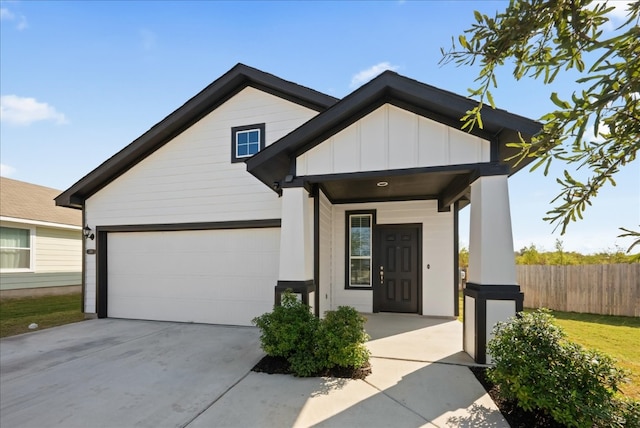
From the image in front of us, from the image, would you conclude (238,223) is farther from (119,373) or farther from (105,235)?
(105,235)

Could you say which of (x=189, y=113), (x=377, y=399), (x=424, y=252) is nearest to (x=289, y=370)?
(x=377, y=399)

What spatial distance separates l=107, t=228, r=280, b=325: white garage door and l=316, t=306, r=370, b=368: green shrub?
2867 millimetres

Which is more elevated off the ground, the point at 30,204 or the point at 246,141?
the point at 246,141

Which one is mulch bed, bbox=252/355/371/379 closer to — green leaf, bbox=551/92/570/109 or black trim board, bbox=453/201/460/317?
green leaf, bbox=551/92/570/109

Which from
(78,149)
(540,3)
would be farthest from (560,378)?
(78,149)

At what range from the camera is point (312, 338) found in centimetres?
422

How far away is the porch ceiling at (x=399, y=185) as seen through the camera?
15.2ft

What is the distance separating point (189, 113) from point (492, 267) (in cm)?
719

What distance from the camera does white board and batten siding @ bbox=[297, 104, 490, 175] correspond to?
171 inches

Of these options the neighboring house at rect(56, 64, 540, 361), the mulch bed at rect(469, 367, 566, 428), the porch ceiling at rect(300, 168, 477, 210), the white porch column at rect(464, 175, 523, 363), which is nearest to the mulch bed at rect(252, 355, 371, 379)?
the neighboring house at rect(56, 64, 540, 361)

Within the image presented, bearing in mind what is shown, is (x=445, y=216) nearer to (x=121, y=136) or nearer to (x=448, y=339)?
(x=448, y=339)

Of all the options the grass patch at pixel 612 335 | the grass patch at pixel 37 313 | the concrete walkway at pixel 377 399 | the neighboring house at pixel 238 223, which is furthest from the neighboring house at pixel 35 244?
the grass patch at pixel 612 335

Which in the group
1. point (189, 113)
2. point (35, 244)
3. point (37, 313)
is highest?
point (189, 113)

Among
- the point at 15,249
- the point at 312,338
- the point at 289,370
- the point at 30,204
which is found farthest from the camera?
the point at 30,204
